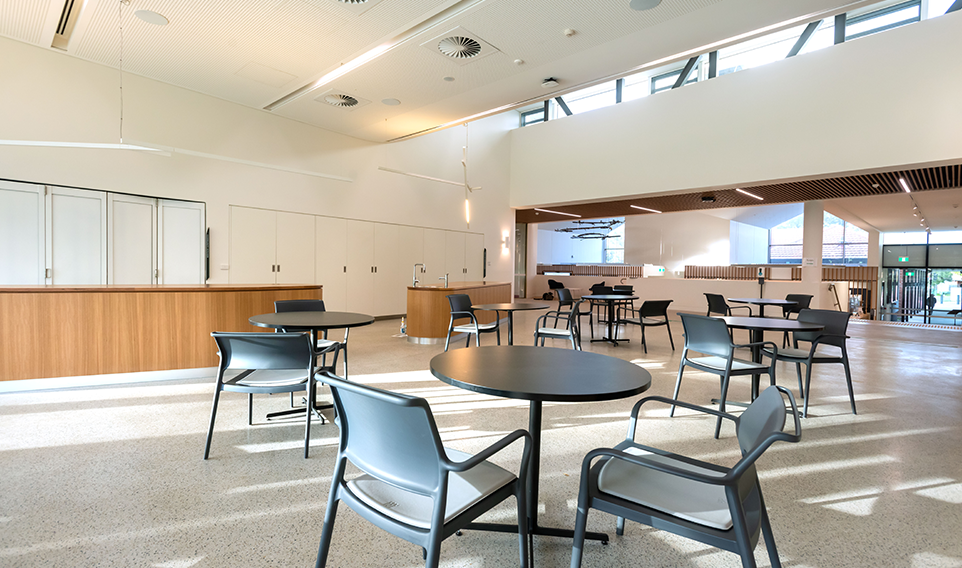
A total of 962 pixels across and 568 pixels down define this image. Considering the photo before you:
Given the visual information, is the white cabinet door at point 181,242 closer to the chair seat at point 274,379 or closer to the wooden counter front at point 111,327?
the wooden counter front at point 111,327

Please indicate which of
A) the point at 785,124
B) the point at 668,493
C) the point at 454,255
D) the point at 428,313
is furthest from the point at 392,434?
the point at 454,255

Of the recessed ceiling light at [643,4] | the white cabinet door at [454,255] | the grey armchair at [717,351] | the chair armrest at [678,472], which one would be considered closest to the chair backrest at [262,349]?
the chair armrest at [678,472]

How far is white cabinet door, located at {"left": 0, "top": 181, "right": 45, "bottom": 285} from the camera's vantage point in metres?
5.34

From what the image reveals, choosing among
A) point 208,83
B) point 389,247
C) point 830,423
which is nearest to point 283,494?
point 830,423

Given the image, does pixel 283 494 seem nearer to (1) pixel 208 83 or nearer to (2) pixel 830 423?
(2) pixel 830 423

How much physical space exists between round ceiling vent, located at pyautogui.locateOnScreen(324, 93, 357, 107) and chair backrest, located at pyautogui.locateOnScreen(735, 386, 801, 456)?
702 centimetres

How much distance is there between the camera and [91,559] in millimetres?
1723

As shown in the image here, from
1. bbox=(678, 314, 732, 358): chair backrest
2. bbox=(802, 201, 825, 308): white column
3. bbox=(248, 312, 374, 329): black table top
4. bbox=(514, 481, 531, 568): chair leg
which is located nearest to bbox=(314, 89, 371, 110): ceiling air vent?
bbox=(248, 312, 374, 329): black table top

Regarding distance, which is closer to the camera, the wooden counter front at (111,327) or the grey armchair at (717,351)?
the grey armchair at (717,351)

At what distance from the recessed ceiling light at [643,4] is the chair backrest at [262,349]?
4.43m

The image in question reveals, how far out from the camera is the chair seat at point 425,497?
4.09 ft

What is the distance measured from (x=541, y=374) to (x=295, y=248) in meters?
→ 7.45

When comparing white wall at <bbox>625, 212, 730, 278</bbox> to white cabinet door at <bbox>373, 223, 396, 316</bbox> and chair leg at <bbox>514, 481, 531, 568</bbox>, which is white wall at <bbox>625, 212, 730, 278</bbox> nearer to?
white cabinet door at <bbox>373, 223, 396, 316</bbox>

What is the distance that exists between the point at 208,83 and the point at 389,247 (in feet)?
14.4
